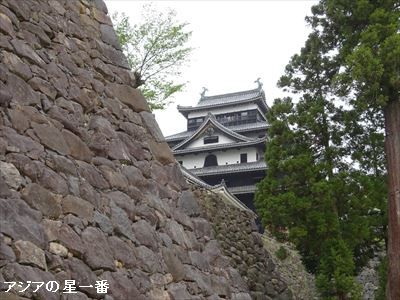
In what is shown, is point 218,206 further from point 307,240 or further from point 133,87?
point 133,87

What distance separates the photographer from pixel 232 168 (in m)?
26.0

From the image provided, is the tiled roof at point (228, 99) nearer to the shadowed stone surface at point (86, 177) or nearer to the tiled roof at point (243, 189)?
the tiled roof at point (243, 189)

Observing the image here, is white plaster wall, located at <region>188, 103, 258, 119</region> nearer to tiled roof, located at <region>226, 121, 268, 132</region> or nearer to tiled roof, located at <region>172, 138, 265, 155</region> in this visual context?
tiled roof, located at <region>226, 121, 268, 132</region>

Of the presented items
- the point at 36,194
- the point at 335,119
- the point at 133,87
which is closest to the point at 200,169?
the point at 335,119

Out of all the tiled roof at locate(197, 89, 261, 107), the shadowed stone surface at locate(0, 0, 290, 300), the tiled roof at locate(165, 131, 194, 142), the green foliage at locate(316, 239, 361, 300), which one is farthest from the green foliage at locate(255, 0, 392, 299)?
the tiled roof at locate(197, 89, 261, 107)

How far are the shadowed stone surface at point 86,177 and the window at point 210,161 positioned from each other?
909 inches

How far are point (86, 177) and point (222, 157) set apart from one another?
24770 mm

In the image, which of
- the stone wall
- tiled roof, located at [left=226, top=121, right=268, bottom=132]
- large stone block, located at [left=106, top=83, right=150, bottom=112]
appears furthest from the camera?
tiled roof, located at [left=226, top=121, right=268, bottom=132]

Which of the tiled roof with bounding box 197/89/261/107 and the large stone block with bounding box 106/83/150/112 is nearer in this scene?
the large stone block with bounding box 106/83/150/112

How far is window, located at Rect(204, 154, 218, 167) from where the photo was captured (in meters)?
29.1

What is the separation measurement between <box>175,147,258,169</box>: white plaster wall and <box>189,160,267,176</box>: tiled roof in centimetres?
156

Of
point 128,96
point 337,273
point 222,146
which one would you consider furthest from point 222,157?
point 128,96

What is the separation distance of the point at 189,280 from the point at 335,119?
22.1 feet

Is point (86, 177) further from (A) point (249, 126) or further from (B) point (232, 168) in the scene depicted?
(A) point (249, 126)
